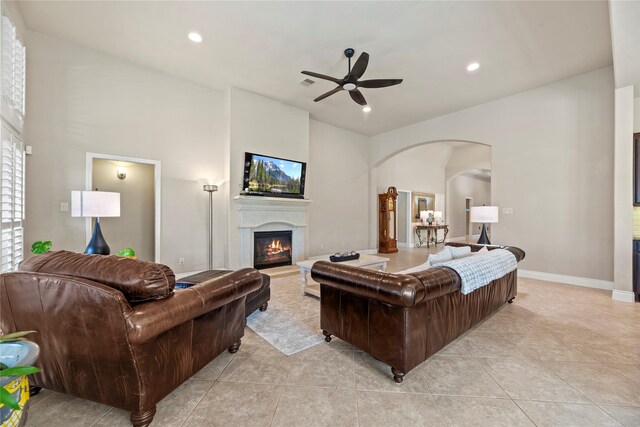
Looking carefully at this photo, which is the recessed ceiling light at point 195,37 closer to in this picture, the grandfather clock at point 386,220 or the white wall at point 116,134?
the white wall at point 116,134

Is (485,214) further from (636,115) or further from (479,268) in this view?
(479,268)

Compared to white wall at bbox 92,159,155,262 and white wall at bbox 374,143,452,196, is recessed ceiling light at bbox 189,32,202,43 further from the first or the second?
white wall at bbox 374,143,452,196

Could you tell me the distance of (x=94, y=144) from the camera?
12.6 ft

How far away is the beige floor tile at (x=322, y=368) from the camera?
1.83 meters

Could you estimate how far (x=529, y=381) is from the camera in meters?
1.83

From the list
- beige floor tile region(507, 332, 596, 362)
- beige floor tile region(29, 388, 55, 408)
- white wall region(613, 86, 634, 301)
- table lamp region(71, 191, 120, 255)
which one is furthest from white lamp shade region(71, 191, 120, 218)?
white wall region(613, 86, 634, 301)

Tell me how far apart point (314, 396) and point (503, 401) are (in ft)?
3.87

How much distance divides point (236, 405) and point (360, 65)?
137 inches

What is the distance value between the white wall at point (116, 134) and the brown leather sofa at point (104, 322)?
2768mm

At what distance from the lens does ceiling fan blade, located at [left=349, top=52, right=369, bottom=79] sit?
3.04m

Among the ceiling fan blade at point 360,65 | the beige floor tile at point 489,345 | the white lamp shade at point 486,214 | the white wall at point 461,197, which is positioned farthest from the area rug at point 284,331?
the white wall at point 461,197

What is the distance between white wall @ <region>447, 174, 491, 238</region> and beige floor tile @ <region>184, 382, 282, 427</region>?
10.4 m

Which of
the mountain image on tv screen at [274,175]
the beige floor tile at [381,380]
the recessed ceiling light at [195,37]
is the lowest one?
the beige floor tile at [381,380]

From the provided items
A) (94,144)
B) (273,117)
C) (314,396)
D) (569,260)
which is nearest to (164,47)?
(94,144)
